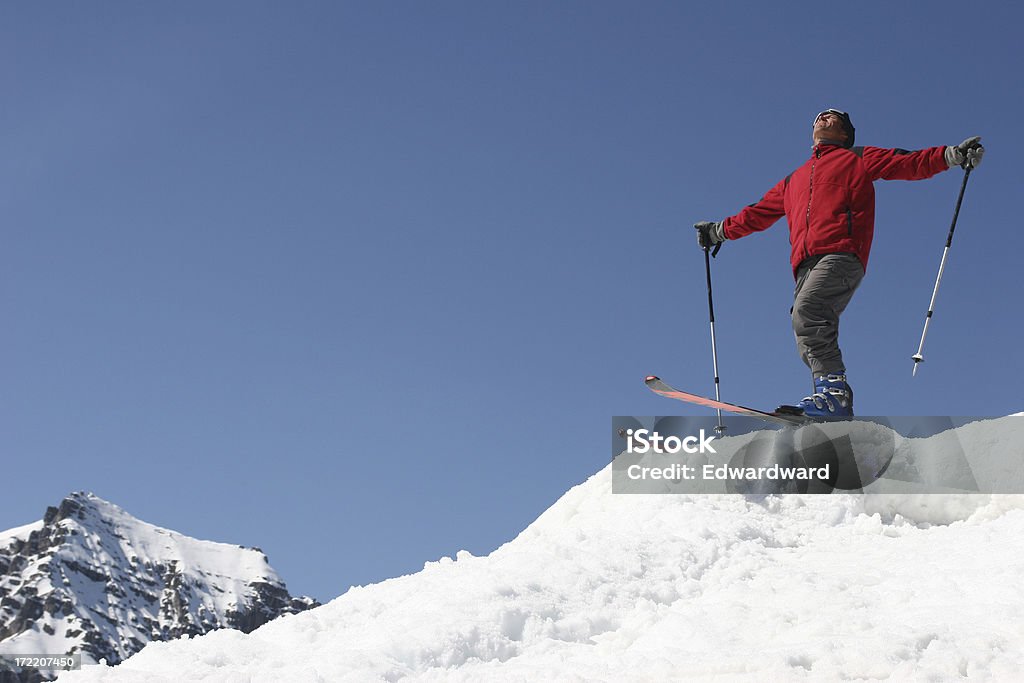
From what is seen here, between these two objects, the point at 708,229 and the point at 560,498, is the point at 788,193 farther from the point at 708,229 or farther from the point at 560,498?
the point at 560,498

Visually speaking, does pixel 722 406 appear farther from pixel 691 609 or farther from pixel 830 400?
pixel 691 609

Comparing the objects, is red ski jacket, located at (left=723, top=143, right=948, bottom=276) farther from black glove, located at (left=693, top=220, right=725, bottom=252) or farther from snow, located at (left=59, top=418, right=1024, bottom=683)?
snow, located at (left=59, top=418, right=1024, bottom=683)

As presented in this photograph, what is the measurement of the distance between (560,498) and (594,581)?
2797 mm

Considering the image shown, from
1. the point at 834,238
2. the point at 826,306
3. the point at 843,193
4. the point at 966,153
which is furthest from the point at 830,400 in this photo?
the point at 966,153

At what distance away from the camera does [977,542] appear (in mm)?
5441

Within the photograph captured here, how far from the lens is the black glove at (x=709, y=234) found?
9.93 meters

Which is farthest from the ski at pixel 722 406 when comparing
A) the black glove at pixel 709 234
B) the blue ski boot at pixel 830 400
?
the black glove at pixel 709 234

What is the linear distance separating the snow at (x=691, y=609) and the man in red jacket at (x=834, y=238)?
68.5 inches

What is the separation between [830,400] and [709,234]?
2.89 m

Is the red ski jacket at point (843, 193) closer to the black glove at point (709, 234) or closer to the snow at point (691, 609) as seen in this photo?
the black glove at point (709, 234)

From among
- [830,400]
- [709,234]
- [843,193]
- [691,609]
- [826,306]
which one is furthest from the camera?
[709,234]

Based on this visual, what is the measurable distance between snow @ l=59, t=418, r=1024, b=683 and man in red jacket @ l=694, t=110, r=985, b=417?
174 cm

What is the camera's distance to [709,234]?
10055 millimetres

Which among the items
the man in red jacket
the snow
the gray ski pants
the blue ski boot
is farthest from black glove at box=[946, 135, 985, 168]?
the snow
